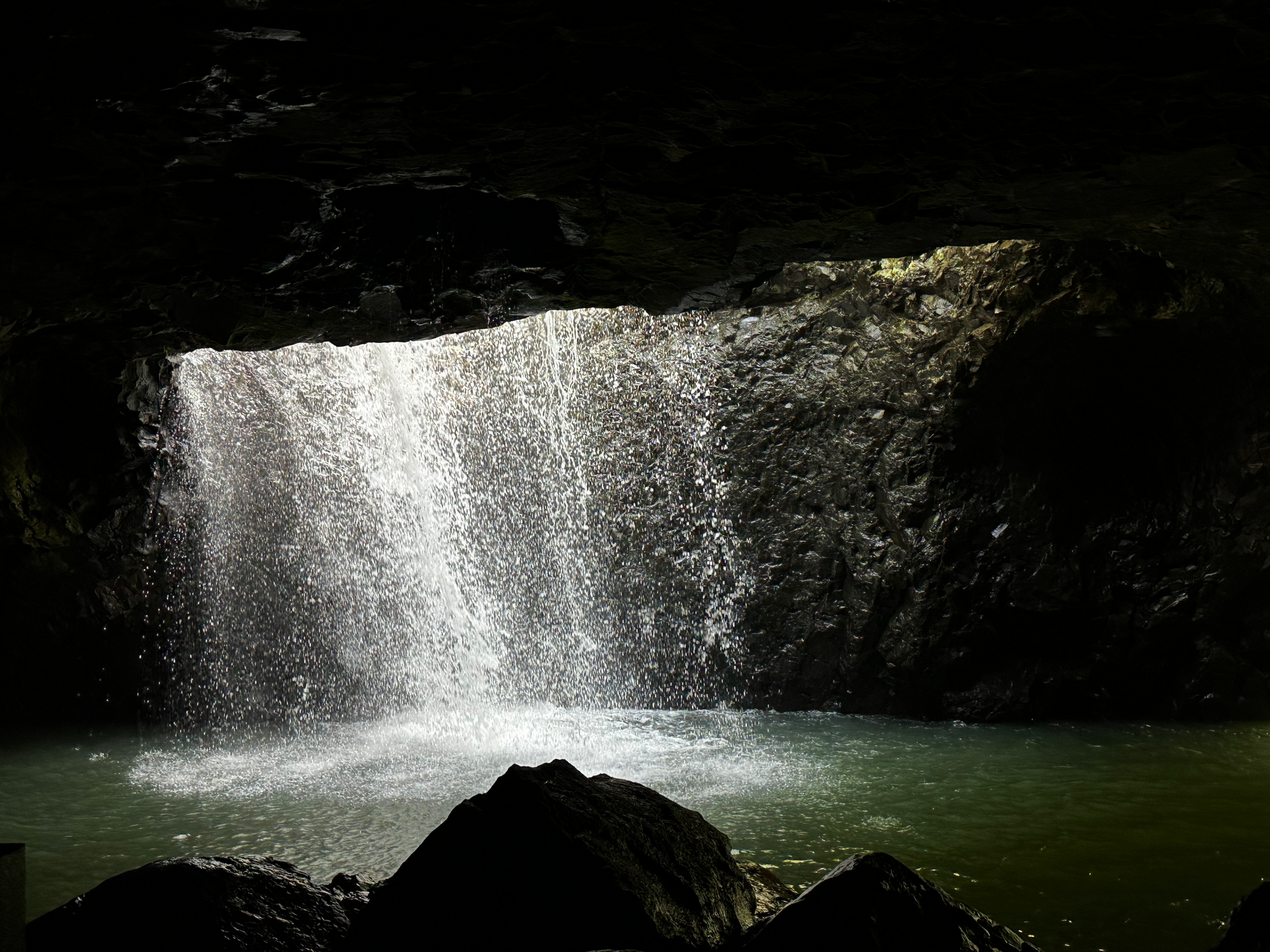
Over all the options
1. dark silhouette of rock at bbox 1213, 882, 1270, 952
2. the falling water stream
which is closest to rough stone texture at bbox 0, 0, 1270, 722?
the falling water stream

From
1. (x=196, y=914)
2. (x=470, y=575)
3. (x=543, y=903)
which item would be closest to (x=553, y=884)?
(x=543, y=903)

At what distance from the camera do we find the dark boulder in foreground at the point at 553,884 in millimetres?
3027

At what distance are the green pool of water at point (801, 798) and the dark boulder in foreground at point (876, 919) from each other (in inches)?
38.8

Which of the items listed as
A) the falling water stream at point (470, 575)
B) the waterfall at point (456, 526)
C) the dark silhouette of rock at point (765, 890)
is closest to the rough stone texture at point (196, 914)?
the dark silhouette of rock at point (765, 890)

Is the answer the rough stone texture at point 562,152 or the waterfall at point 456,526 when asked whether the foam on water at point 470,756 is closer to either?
the waterfall at point 456,526

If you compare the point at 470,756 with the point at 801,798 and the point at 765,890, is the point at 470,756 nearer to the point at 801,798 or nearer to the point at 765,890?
the point at 801,798

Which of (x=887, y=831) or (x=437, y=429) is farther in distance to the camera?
(x=437, y=429)

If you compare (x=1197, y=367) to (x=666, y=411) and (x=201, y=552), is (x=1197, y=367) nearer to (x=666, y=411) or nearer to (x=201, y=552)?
(x=666, y=411)

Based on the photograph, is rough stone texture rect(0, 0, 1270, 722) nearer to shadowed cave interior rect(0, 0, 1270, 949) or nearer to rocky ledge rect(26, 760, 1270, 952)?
shadowed cave interior rect(0, 0, 1270, 949)

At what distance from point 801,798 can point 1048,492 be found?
4.00 meters

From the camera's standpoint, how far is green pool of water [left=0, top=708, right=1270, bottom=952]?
4.36 metres

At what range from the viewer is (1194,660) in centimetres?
829

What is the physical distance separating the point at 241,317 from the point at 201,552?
156 inches

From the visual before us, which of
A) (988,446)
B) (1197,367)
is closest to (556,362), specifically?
(988,446)
